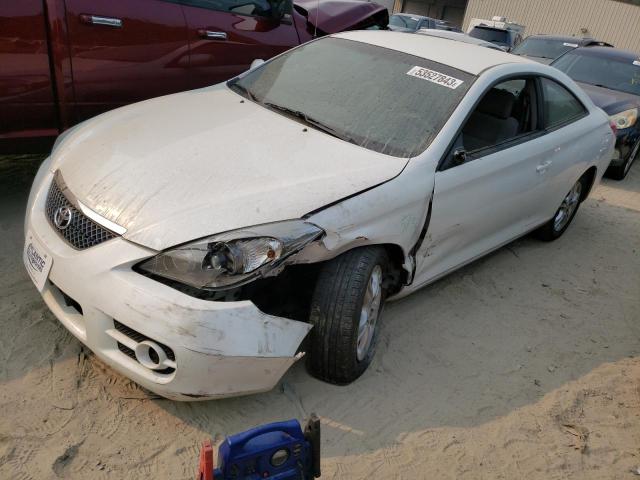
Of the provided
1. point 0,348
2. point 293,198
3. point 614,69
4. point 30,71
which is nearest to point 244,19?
point 30,71

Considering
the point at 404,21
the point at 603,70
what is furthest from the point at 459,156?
the point at 404,21

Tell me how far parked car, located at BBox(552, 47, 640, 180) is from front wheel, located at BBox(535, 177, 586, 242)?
2.05 meters

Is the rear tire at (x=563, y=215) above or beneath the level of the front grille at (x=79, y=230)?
beneath

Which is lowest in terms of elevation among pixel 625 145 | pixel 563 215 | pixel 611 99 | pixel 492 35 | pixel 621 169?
pixel 492 35

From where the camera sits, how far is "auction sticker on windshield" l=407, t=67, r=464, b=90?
335cm

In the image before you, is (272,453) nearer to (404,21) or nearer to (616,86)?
(616,86)

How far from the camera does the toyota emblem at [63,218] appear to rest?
8.27 feet

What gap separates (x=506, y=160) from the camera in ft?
11.6

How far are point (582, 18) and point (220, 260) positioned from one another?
28516mm

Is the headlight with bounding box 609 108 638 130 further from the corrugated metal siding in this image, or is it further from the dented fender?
the corrugated metal siding

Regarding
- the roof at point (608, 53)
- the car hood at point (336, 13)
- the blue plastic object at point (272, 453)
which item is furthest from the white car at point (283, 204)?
the roof at point (608, 53)

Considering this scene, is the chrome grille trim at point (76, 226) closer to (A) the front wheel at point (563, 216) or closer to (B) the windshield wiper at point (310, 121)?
(B) the windshield wiper at point (310, 121)

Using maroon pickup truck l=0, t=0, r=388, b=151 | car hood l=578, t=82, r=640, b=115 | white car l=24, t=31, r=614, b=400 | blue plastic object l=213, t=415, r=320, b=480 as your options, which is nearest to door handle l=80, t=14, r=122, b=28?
maroon pickup truck l=0, t=0, r=388, b=151

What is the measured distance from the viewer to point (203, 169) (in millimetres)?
2641
